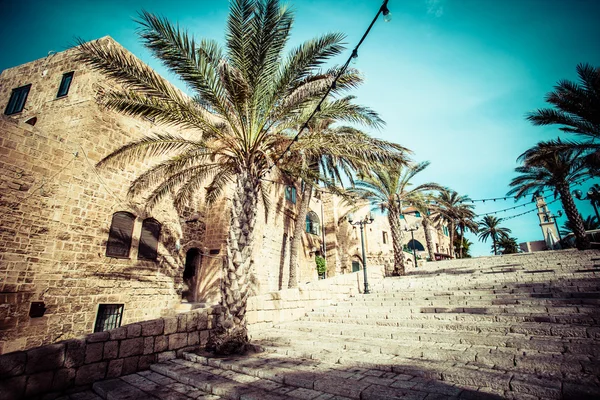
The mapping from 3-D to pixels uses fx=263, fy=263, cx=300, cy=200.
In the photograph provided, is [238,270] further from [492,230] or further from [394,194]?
[492,230]

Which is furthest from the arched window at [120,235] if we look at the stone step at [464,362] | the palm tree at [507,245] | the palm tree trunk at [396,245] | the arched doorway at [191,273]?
the palm tree at [507,245]

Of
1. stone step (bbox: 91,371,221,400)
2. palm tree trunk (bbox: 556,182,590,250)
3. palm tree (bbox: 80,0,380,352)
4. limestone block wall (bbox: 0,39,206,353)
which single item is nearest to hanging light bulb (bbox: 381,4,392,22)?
palm tree (bbox: 80,0,380,352)

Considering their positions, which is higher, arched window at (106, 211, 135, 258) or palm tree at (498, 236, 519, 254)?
palm tree at (498, 236, 519, 254)

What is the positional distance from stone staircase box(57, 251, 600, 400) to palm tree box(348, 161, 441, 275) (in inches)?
299

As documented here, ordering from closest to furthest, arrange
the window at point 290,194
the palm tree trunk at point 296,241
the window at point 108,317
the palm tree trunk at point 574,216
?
the window at point 108,317, the palm tree trunk at point 574,216, the palm tree trunk at point 296,241, the window at point 290,194

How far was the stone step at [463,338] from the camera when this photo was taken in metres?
3.76

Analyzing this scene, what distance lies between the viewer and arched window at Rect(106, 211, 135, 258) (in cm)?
983

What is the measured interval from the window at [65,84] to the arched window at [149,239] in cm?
615

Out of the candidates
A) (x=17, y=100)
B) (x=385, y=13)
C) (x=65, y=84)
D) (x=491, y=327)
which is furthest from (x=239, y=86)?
(x=17, y=100)

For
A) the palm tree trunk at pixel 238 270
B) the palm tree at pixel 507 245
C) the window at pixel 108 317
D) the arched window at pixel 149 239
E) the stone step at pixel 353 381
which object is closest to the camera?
the stone step at pixel 353 381

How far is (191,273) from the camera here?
42.7 feet

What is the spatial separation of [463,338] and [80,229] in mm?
11307

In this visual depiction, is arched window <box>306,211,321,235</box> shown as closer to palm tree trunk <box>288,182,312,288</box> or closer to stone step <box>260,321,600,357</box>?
palm tree trunk <box>288,182,312,288</box>

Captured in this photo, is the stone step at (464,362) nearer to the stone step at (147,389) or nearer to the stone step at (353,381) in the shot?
the stone step at (353,381)
